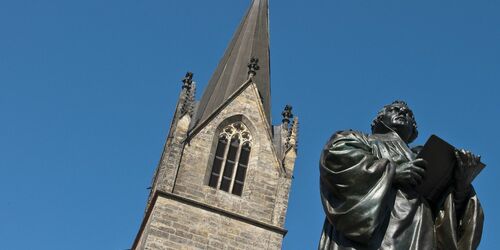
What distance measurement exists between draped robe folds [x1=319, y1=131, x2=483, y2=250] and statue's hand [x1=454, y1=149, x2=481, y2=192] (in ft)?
0.23

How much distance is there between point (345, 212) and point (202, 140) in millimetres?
22540

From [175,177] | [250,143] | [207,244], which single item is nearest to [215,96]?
[250,143]

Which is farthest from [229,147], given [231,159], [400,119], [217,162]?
[400,119]

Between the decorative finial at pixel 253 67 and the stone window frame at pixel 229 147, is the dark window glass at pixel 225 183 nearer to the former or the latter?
the stone window frame at pixel 229 147

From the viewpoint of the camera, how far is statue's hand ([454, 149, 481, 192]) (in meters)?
3.62

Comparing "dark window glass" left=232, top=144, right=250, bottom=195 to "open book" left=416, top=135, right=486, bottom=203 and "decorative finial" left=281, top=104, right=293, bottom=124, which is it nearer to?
"decorative finial" left=281, top=104, right=293, bottom=124

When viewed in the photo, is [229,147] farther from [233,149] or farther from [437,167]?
[437,167]

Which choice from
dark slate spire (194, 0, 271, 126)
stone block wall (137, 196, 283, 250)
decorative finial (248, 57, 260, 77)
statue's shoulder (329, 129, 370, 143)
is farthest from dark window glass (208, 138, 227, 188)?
statue's shoulder (329, 129, 370, 143)

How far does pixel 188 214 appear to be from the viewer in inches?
938

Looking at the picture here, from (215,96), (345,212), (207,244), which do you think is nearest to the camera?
(345,212)

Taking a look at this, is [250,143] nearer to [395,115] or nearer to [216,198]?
[216,198]

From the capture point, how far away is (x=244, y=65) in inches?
1185

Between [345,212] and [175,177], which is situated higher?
[175,177]

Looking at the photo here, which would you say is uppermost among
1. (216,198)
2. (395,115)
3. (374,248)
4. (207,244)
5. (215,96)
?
(215,96)
